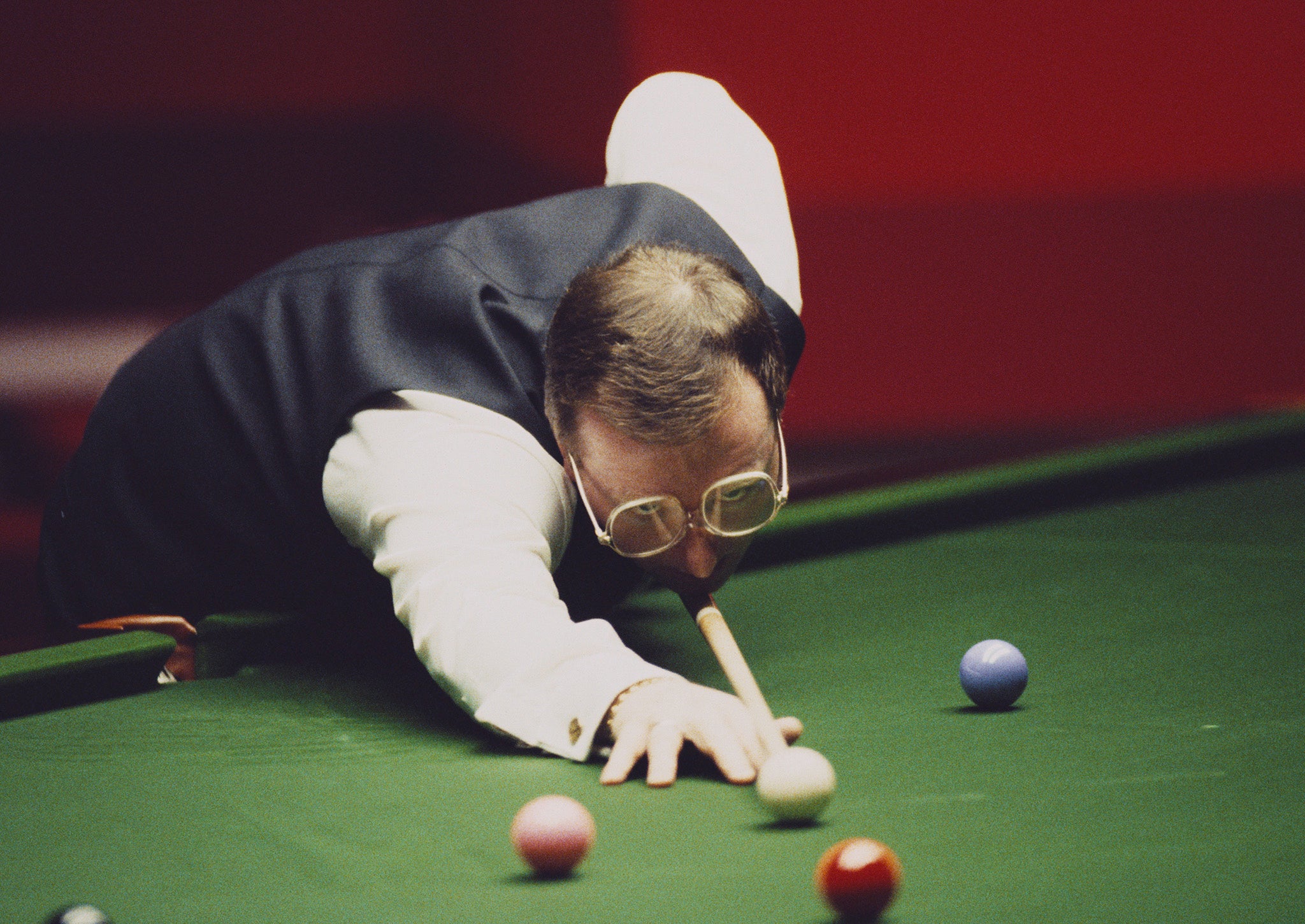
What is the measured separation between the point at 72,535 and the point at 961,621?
1533 mm

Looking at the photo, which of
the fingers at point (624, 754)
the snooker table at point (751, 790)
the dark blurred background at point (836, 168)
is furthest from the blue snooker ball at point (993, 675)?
the dark blurred background at point (836, 168)

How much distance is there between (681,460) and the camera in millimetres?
1710

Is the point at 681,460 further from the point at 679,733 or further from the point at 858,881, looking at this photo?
the point at 858,881

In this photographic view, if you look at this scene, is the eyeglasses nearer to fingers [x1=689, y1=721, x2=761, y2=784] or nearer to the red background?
fingers [x1=689, y1=721, x2=761, y2=784]

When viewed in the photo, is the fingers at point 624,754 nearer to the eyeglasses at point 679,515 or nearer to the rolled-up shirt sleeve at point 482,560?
the rolled-up shirt sleeve at point 482,560

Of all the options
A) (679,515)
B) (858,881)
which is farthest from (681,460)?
(858,881)

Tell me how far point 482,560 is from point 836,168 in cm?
443

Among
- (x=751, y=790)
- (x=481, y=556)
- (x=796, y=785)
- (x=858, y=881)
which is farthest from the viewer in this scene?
(x=481, y=556)

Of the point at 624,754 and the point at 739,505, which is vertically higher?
the point at 739,505

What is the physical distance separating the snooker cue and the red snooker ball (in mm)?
350

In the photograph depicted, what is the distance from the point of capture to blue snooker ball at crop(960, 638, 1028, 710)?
5.61ft

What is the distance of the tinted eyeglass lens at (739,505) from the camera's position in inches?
69.4

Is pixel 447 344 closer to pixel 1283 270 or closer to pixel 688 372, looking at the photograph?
pixel 688 372

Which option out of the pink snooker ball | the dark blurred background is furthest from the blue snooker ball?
the dark blurred background
